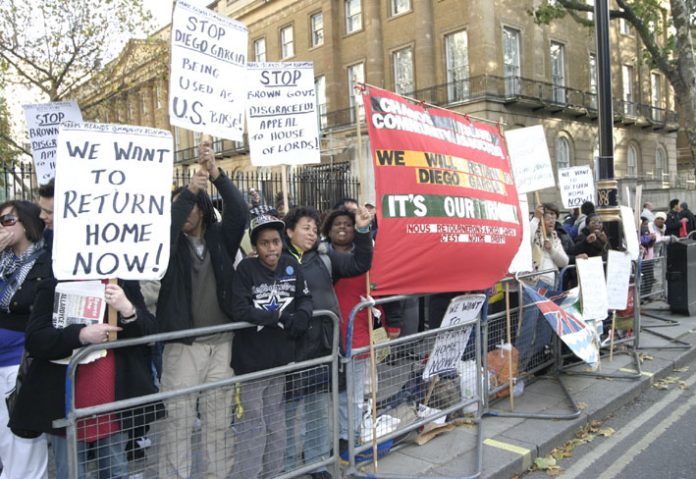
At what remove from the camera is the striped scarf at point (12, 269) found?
3293 mm

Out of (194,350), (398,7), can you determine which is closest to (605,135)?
(194,350)

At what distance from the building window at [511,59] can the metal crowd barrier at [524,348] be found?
19.2 metres

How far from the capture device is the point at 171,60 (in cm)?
339

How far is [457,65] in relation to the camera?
23.8 metres

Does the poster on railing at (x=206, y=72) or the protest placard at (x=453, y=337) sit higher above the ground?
the poster on railing at (x=206, y=72)

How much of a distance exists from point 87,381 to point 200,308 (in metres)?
0.78

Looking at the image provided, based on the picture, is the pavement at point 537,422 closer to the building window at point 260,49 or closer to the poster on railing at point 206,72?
the poster on railing at point 206,72

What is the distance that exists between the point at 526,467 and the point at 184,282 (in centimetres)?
287

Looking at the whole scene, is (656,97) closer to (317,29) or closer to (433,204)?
(317,29)

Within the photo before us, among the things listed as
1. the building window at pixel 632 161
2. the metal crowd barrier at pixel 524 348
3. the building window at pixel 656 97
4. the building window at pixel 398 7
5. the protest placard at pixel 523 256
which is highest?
the building window at pixel 398 7

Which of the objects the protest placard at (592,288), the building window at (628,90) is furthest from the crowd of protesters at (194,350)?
the building window at (628,90)

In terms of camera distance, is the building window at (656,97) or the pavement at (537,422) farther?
the building window at (656,97)

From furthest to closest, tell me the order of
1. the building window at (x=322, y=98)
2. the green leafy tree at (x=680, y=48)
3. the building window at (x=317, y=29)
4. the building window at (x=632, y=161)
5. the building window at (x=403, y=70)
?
the building window at (x=632, y=161) → the building window at (x=317, y=29) → the building window at (x=322, y=98) → the building window at (x=403, y=70) → the green leafy tree at (x=680, y=48)

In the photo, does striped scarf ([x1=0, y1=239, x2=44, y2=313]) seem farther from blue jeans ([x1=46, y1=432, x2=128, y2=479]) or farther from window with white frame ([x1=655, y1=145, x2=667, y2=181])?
window with white frame ([x1=655, y1=145, x2=667, y2=181])
